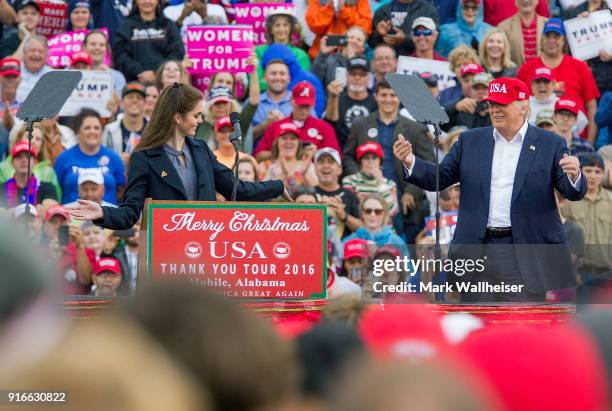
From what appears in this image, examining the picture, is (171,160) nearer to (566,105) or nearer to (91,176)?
(91,176)

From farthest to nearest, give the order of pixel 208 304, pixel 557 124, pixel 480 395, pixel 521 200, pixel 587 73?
pixel 587 73, pixel 557 124, pixel 521 200, pixel 208 304, pixel 480 395

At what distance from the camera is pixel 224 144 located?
12242mm

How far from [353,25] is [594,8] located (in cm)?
261

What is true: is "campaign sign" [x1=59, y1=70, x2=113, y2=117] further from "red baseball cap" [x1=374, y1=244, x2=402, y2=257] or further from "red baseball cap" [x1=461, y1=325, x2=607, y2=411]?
"red baseball cap" [x1=461, y1=325, x2=607, y2=411]

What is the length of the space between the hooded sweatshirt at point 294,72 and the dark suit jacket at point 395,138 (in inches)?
40.0

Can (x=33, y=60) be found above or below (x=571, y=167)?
above

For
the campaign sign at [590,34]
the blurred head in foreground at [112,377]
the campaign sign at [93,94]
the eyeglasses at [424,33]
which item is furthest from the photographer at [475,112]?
the blurred head in foreground at [112,377]

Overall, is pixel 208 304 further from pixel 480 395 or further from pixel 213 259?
pixel 213 259

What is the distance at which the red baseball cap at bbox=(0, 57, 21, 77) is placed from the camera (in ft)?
45.8

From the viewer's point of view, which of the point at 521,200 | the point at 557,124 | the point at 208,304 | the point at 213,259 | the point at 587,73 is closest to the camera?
the point at 208,304

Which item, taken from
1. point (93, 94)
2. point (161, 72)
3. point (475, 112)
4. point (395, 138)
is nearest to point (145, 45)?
point (161, 72)

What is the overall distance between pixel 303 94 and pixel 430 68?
1668mm

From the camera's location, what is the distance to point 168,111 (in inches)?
327

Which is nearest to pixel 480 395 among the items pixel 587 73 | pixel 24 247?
pixel 24 247
